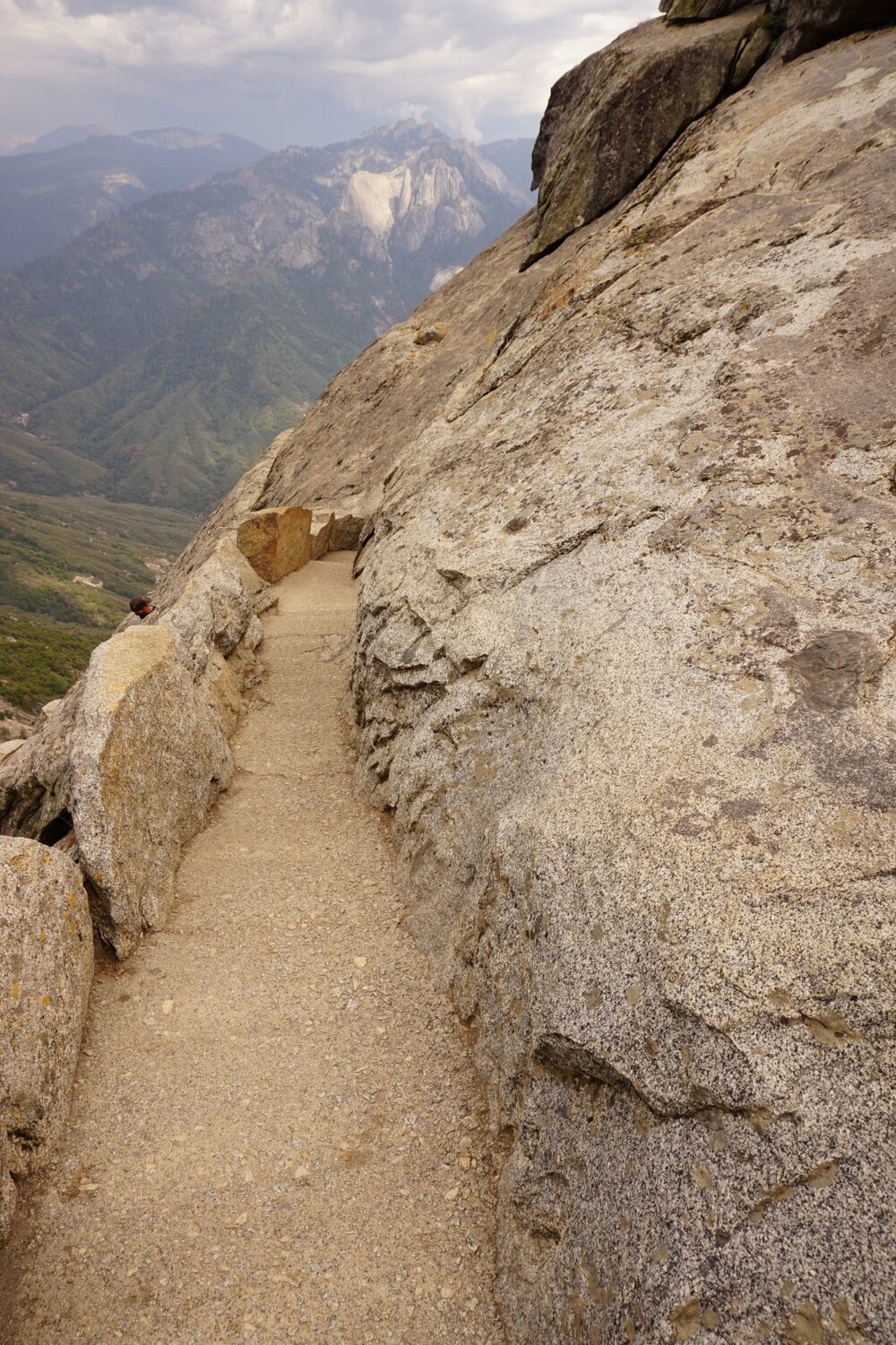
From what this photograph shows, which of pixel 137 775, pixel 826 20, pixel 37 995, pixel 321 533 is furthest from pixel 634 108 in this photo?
pixel 37 995

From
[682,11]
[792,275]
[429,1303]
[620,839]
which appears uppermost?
[682,11]

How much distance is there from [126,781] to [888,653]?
35.8 feet

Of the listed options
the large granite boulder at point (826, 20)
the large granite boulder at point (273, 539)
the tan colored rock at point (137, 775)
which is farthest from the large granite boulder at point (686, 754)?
the large granite boulder at point (273, 539)

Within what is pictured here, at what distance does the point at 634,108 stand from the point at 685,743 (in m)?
24.4

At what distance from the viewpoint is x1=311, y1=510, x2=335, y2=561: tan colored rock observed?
26.9 m

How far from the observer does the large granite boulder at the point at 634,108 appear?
69.3ft

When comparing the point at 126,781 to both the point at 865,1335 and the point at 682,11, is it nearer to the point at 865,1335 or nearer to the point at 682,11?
the point at 865,1335

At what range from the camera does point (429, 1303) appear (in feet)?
22.2

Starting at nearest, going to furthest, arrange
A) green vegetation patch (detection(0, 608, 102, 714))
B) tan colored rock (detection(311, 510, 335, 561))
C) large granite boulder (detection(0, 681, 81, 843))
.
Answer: large granite boulder (detection(0, 681, 81, 843))
tan colored rock (detection(311, 510, 335, 561))
green vegetation patch (detection(0, 608, 102, 714))

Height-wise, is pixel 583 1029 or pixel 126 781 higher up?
pixel 126 781

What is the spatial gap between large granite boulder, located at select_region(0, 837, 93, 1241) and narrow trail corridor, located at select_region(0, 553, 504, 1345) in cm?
36

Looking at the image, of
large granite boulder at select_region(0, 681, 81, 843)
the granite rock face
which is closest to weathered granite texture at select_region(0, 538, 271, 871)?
large granite boulder at select_region(0, 681, 81, 843)

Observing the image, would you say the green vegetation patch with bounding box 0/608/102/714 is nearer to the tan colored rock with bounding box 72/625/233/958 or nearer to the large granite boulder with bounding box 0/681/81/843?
the large granite boulder with bounding box 0/681/81/843

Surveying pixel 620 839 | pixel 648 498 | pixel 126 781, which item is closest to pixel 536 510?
pixel 648 498
